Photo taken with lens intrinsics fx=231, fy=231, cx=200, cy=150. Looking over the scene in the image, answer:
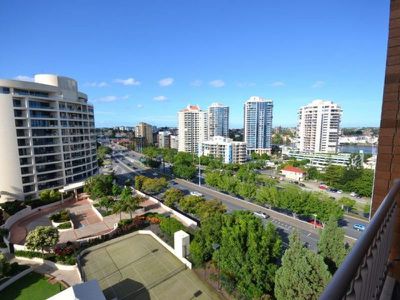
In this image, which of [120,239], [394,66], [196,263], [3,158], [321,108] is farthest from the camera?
[321,108]

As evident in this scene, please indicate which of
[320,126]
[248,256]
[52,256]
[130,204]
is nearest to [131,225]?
[130,204]

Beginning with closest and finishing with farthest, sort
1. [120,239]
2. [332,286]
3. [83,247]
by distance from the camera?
[332,286] < [83,247] < [120,239]

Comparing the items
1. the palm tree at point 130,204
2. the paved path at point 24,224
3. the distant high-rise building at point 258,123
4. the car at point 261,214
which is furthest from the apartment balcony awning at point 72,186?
the distant high-rise building at point 258,123

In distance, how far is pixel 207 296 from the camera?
13141 mm

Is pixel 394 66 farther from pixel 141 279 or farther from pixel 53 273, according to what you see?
pixel 53 273

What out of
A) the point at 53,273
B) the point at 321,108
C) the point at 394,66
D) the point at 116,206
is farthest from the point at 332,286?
the point at 321,108

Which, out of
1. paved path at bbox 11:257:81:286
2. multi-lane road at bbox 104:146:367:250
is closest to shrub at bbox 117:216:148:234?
paved path at bbox 11:257:81:286

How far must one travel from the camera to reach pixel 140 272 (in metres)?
15.1

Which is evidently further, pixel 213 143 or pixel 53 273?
pixel 213 143

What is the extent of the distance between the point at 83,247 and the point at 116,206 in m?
5.56

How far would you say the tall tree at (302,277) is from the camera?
10.7 metres

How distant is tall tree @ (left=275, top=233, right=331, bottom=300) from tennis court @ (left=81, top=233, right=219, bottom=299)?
4.16 m

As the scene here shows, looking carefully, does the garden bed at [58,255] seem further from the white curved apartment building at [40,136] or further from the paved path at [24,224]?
the white curved apartment building at [40,136]

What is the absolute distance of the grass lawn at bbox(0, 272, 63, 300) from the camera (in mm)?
13578
